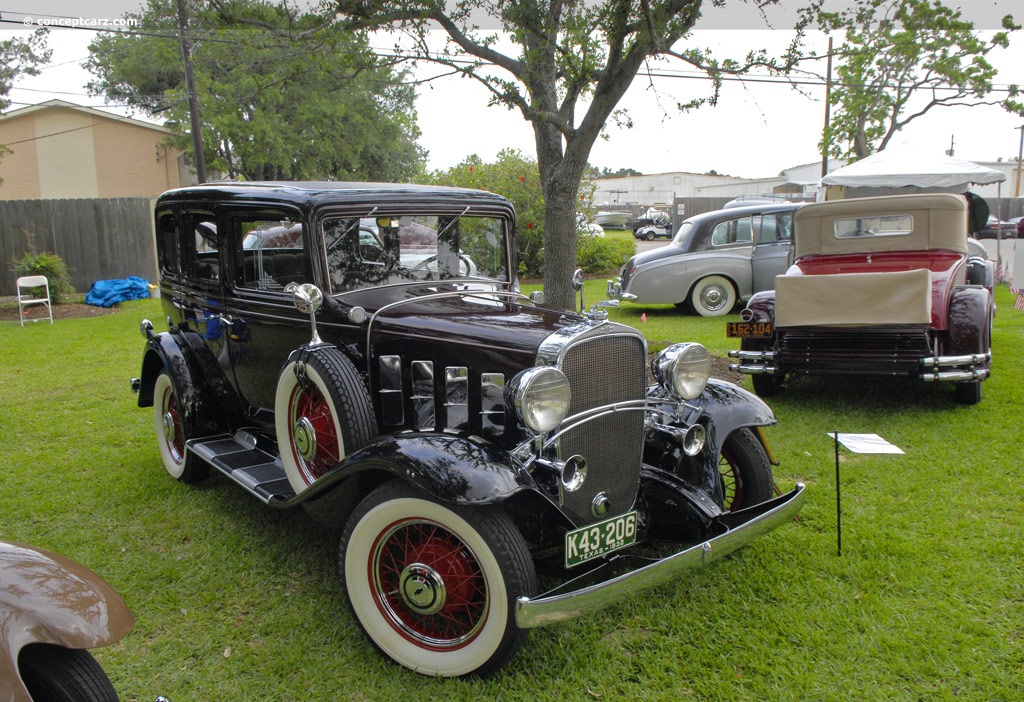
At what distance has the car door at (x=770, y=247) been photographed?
1079 cm

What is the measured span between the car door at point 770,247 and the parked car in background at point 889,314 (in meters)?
4.05

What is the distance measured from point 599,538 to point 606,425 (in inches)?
18.5

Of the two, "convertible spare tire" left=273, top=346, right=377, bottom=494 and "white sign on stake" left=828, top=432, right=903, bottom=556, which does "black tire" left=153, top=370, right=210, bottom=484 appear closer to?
"convertible spare tire" left=273, top=346, right=377, bottom=494

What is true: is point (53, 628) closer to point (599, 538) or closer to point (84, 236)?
point (599, 538)

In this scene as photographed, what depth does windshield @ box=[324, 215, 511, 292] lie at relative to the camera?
3.67 m

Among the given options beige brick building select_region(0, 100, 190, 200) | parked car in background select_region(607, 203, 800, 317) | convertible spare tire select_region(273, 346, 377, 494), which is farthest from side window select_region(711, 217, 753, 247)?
beige brick building select_region(0, 100, 190, 200)

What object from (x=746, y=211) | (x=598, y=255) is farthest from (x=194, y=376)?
(x=598, y=255)

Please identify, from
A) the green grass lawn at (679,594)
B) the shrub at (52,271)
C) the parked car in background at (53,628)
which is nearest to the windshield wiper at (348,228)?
the green grass lawn at (679,594)

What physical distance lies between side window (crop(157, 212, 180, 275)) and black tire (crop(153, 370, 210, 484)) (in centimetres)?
79

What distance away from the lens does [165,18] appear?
1642cm

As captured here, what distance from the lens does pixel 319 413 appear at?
347 centimetres

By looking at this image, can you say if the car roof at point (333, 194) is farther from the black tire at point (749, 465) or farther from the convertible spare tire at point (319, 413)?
the black tire at point (749, 465)

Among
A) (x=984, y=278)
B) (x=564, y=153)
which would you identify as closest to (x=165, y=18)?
(x=564, y=153)

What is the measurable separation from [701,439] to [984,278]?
5318 millimetres
